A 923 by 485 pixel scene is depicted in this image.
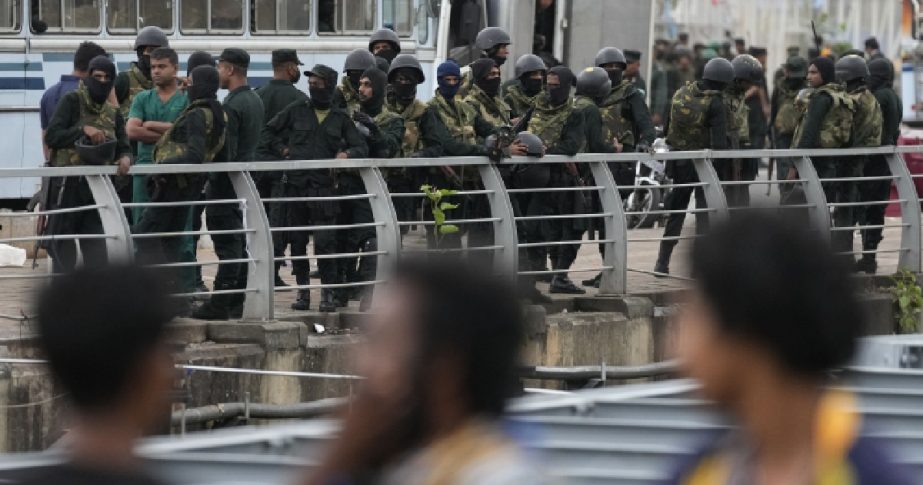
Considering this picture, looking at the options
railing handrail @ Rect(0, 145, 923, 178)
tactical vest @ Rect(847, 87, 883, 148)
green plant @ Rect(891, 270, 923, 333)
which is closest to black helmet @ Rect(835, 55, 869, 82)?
tactical vest @ Rect(847, 87, 883, 148)

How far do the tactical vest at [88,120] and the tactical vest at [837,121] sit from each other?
17.4 ft

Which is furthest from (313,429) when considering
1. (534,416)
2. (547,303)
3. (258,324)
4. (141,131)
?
(547,303)

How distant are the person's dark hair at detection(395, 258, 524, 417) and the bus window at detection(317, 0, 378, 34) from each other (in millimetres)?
16047

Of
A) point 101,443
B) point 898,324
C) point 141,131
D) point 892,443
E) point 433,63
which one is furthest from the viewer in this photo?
point 433,63

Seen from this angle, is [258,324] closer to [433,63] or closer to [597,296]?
[597,296]

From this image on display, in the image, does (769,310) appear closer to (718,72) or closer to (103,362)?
(103,362)

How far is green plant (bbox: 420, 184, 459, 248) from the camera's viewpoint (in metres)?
11.6

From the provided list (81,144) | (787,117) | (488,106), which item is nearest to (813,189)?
(488,106)

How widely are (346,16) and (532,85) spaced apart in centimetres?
576

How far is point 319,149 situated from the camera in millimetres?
11406

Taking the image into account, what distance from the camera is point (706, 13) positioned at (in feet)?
123

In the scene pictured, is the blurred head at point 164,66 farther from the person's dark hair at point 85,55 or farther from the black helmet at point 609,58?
the black helmet at point 609,58

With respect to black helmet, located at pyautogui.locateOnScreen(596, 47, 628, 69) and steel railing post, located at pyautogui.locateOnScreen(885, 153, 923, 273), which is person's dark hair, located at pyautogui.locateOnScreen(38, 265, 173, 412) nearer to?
steel railing post, located at pyautogui.locateOnScreen(885, 153, 923, 273)

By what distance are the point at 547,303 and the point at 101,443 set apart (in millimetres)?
9287
